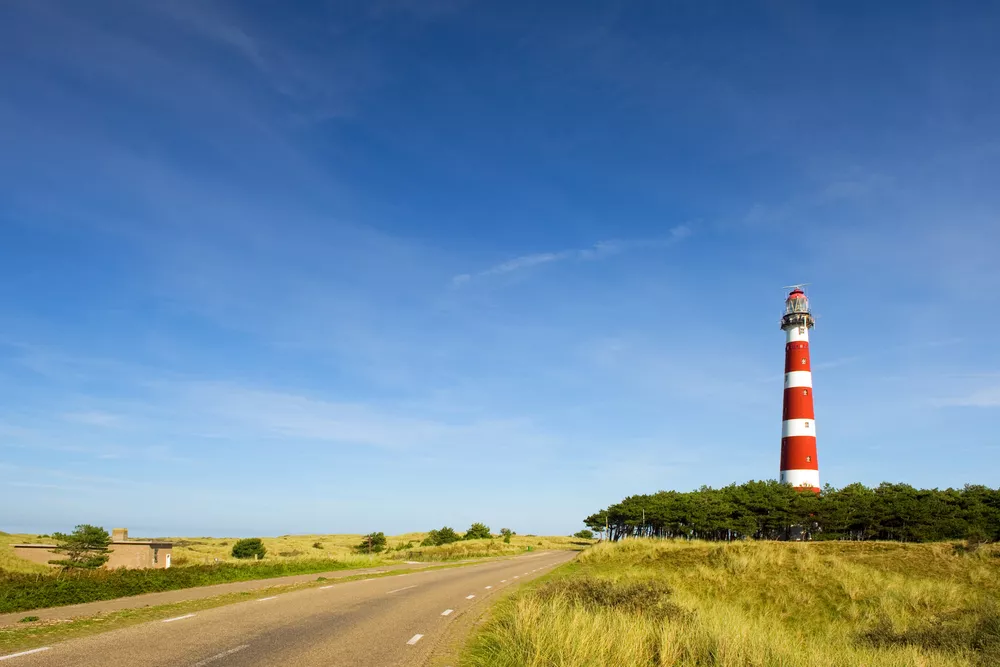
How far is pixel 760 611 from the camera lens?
1042 inches

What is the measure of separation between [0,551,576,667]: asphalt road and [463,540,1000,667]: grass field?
1573mm

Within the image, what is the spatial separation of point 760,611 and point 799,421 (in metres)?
40.5

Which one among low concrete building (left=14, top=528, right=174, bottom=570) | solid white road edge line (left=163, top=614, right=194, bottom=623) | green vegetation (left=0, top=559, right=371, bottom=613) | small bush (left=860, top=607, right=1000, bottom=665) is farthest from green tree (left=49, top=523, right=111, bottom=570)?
small bush (left=860, top=607, right=1000, bottom=665)

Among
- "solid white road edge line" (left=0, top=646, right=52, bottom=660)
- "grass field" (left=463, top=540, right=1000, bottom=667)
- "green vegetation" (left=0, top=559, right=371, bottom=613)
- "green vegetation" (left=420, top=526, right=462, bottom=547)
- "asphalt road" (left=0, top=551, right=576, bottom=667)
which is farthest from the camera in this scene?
"green vegetation" (left=420, top=526, right=462, bottom=547)

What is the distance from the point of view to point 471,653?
41.8ft

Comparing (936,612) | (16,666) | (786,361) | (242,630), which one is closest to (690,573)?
(936,612)

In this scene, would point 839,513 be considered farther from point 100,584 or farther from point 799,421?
point 100,584

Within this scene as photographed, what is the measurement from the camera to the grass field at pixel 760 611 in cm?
1212

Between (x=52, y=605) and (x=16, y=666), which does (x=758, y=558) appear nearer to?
(x=52, y=605)

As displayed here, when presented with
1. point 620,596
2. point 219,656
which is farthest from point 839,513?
point 219,656

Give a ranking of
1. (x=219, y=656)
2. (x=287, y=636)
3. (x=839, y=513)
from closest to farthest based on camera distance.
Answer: (x=219, y=656), (x=287, y=636), (x=839, y=513)

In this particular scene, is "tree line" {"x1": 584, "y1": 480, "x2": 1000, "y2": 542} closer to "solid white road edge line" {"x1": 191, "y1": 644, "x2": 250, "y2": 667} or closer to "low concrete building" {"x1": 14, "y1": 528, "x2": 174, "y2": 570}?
"low concrete building" {"x1": 14, "y1": 528, "x2": 174, "y2": 570}

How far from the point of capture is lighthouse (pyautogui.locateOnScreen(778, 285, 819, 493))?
6297 cm

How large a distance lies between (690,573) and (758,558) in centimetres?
490
